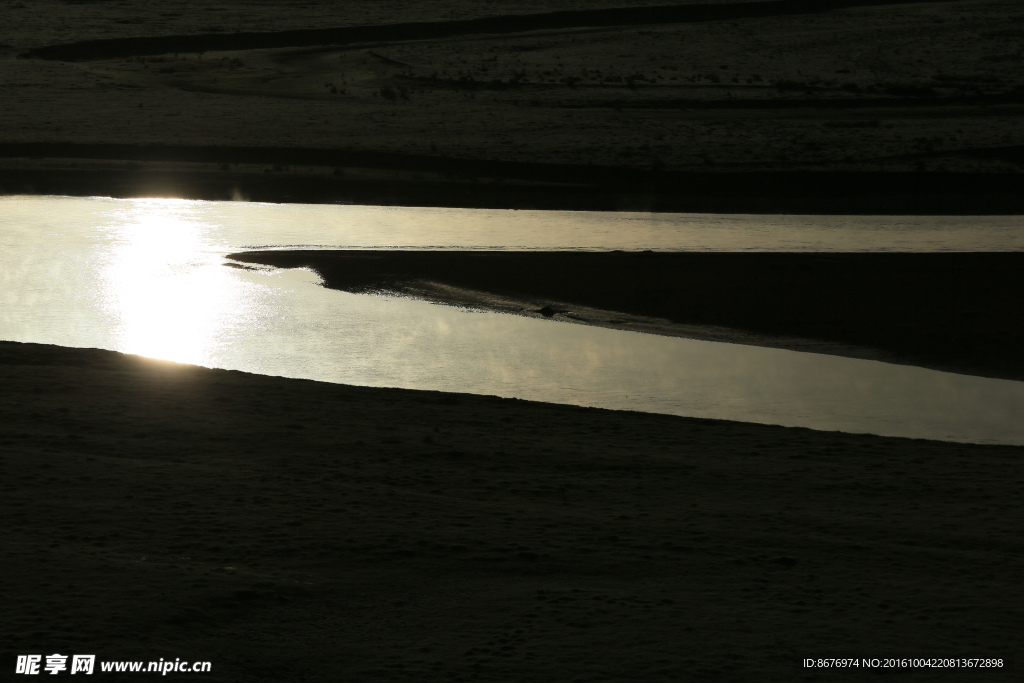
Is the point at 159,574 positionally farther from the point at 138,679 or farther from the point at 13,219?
the point at 13,219

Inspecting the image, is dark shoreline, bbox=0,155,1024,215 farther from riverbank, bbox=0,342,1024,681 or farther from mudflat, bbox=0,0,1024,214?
riverbank, bbox=0,342,1024,681

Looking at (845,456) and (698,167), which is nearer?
(845,456)

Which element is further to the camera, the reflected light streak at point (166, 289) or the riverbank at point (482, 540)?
the reflected light streak at point (166, 289)

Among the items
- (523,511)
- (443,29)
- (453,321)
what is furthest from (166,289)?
(443,29)

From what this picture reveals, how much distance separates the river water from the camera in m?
10.3

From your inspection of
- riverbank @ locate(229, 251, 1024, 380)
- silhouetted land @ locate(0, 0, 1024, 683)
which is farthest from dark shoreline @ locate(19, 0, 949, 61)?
riverbank @ locate(229, 251, 1024, 380)

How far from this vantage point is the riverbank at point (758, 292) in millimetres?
12461

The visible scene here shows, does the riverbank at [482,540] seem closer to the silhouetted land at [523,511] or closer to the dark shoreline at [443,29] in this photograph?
the silhouetted land at [523,511]

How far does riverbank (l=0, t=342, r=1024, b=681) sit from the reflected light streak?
302 centimetres

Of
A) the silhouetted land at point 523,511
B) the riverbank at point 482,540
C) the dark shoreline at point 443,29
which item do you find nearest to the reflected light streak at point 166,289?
the silhouetted land at point 523,511

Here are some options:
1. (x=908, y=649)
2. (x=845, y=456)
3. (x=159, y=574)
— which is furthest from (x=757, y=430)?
(x=159, y=574)

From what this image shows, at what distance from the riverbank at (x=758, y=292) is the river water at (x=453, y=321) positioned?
51 centimetres

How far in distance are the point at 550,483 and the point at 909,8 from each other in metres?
45.0

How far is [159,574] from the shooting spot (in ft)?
A: 18.2
